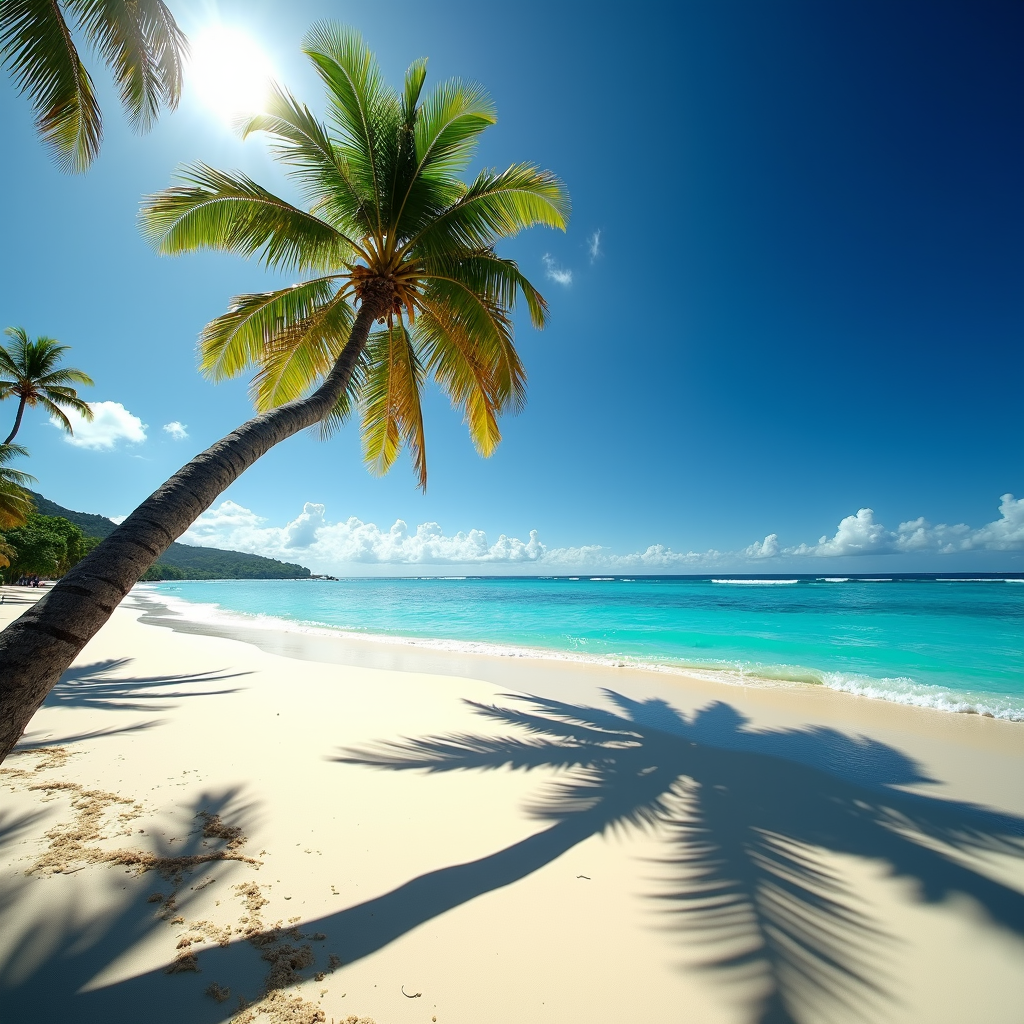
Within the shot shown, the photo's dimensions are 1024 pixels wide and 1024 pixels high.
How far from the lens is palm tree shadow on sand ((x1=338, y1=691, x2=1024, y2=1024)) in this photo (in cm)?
227

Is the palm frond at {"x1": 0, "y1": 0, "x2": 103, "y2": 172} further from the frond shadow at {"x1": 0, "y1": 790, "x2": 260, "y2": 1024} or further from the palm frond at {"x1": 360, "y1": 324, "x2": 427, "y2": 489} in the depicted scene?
the frond shadow at {"x1": 0, "y1": 790, "x2": 260, "y2": 1024}

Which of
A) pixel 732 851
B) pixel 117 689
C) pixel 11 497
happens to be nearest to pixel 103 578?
pixel 732 851

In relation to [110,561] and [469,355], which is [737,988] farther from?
[469,355]

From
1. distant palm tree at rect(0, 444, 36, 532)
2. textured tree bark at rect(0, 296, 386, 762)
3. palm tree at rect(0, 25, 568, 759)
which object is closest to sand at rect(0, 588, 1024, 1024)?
textured tree bark at rect(0, 296, 386, 762)

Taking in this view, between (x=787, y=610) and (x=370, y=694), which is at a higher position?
(x=787, y=610)

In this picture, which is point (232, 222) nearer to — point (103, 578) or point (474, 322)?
point (474, 322)

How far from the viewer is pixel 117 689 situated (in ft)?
21.3

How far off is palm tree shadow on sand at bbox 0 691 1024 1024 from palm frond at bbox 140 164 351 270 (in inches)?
256

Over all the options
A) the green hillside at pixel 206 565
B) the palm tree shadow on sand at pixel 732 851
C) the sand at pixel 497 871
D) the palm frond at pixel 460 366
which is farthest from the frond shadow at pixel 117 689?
the green hillside at pixel 206 565

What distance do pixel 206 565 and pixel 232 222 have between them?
142 metres

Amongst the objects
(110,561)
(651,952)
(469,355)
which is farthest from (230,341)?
(651,952)

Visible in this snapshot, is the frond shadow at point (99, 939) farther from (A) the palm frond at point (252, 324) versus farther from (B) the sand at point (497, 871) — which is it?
(A) the palm frond at point (252, 324)

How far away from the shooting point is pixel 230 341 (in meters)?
6.27

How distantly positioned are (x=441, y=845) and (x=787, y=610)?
2845cm
